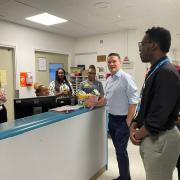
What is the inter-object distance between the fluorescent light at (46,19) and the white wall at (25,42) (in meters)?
0.51

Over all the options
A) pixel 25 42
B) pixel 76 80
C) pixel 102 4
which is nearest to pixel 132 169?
pixel 102 4

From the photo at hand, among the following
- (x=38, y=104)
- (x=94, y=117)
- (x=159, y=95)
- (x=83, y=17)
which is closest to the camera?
(x=159, y=95)

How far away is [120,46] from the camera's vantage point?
5.16m

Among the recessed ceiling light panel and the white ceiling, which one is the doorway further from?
the recessed ceiling light panel

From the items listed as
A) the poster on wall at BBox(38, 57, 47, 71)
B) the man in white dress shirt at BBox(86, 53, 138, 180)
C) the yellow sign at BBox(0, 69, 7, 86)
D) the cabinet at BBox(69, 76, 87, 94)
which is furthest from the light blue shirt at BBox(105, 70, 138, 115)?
the cabinet at BBox(69, 76, 87, 94)

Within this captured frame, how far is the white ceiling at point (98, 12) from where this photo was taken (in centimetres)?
319

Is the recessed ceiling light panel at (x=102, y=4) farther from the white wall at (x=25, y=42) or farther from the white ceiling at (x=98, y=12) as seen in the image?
the white wall at (x=25, y=42)

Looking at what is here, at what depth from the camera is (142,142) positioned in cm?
144

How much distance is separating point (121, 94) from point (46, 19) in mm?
2598

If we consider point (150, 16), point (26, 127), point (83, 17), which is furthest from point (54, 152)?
point (150, 16)

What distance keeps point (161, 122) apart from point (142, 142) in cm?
24

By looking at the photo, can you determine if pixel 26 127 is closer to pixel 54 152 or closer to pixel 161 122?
pixel 54 152

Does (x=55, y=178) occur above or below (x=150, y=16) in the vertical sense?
below

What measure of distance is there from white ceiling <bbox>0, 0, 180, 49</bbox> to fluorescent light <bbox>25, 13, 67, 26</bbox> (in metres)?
0.16
